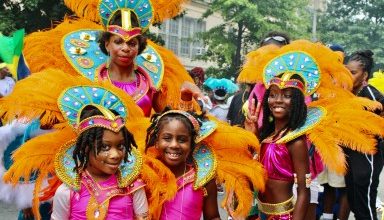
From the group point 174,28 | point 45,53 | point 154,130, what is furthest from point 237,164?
point 174,28

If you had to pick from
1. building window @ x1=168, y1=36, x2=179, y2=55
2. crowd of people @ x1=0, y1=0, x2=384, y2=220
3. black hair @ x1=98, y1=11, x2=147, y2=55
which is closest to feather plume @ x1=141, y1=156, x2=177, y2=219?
crowd of people @ x1=0, y1=0, x2=384, y2=220

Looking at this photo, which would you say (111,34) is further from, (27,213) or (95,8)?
(27,213)

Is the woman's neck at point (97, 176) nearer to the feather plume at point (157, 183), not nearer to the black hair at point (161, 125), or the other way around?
the feather plume at point (157, 183)

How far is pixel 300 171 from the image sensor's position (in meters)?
3.47

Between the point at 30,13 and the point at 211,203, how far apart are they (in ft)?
29.4

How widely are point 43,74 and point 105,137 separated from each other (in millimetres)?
561

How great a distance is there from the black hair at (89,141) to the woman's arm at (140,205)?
0.20m

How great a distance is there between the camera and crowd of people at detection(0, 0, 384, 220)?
3021 mm

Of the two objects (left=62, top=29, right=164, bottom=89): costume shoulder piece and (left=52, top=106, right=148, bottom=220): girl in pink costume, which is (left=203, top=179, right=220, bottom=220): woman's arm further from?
(left=62, top=29, right=164, bottom=89): costume shoulder piece

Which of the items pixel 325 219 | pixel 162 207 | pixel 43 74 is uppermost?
pixel 43 74

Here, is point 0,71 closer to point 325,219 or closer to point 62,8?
point 62,8

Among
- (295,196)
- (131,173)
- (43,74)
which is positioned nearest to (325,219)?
(295,196)

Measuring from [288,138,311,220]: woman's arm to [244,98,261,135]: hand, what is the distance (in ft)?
1.51

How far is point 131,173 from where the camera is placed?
10.0ft
